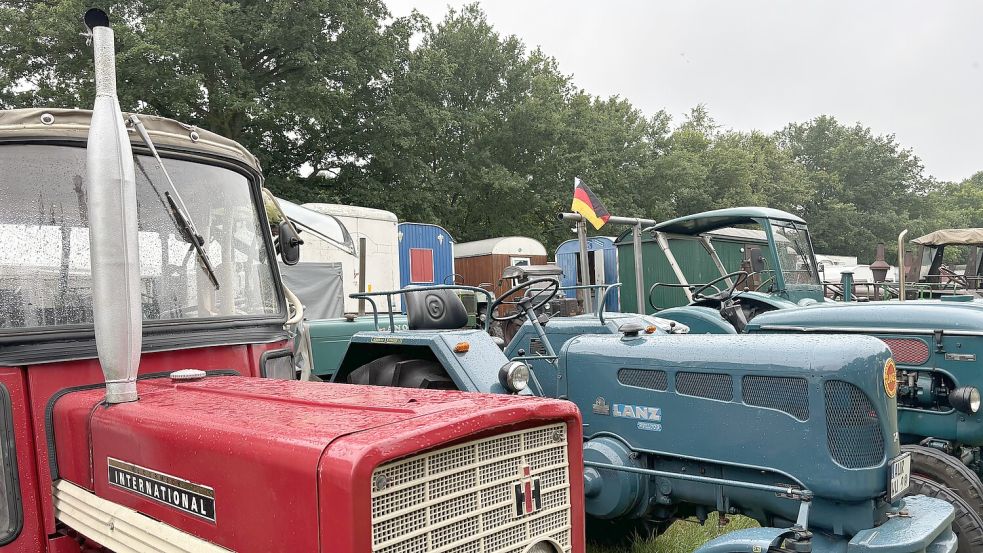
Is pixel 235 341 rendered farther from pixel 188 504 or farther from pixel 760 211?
pixel 760 211

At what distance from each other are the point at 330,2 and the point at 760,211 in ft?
46.3

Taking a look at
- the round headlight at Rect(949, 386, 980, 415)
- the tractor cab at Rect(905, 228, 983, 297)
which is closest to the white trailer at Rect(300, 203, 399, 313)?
the tractor cab at Rect(905, 228, 983, 297)

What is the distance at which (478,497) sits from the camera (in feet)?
4.95

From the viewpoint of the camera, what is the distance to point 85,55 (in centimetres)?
1473

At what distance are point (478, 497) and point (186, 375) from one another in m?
1.20

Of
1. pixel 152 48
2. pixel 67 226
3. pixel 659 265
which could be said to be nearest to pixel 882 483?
pixel 67 226

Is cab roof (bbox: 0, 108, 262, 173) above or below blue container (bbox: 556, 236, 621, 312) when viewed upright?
above

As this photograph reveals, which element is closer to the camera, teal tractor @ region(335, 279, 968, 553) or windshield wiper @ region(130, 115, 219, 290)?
windshield wiper @ region(130, 115, 219, 290)

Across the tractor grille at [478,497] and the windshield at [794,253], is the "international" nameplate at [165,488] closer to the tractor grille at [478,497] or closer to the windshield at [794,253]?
the tractor grille at [478,497]

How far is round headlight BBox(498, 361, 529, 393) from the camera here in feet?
9.73

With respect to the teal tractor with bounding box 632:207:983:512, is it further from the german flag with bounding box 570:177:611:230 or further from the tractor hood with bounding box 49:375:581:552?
the tractor hood with bounding box 49:375:581:552

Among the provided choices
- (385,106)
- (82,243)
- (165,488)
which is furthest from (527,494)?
(385,106)

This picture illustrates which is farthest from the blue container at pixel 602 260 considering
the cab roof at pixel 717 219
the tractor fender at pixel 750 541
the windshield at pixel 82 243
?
the windshield at pixel 82 243

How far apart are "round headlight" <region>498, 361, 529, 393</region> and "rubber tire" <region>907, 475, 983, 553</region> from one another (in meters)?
1.91
